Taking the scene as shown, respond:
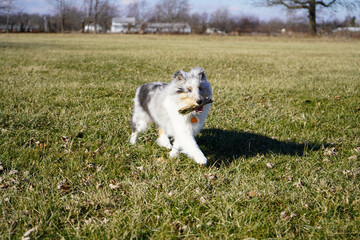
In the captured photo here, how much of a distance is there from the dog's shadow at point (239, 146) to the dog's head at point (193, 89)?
2.93 feet

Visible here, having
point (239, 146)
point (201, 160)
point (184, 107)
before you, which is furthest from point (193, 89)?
point (239, 146)

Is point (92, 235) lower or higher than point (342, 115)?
lower

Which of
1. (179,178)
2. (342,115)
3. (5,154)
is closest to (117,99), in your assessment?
(5,154)

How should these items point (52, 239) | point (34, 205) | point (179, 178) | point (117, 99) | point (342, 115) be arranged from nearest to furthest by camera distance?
1. point (52, 239)
2. point (34, 205)
3. point (179, 178)
4. point (342, 115)
5. point (117, 99)

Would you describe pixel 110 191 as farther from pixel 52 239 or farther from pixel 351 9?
pixel 351 9

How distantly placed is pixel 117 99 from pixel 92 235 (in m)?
4.81

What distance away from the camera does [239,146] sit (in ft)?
14.8

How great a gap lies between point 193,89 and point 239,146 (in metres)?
1.42

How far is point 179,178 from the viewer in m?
3.40

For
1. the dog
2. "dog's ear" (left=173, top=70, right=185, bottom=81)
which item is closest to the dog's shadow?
the dog

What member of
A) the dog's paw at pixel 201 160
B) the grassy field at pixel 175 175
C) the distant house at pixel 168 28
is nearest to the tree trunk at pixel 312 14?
the distant house at pixel 168 28

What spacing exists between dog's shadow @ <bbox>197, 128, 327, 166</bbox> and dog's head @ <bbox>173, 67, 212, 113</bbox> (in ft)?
2.93

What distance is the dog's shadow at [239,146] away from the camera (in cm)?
421

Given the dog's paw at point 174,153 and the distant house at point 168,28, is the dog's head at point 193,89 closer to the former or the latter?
the dog's paw at point 174,153
